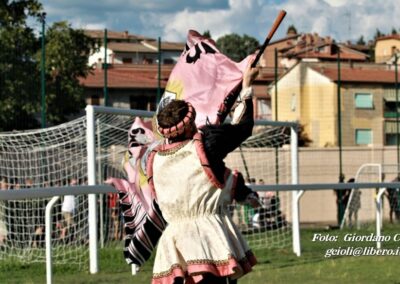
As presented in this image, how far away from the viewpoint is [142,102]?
3083 centimetres

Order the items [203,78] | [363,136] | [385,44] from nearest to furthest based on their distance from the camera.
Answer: [203,78]
[363,136]
[385,44]

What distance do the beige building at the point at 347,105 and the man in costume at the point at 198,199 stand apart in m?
21.5

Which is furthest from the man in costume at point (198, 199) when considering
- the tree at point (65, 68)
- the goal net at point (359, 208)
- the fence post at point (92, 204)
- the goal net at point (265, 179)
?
the goal net at point (359, 208)

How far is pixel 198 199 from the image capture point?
5738 mm

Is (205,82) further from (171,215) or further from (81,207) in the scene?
(81,207)

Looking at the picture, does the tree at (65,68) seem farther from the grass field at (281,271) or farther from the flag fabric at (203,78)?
the flag fabric at (203,78)

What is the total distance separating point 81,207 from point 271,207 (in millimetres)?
5353

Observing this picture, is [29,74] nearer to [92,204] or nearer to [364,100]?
[92,204]

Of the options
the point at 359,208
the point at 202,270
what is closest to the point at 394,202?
the point at 359,208

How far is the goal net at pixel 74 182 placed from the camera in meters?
13.0

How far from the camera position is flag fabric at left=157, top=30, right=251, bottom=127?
650 centimetres

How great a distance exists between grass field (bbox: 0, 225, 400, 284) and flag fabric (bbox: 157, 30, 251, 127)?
3.74 metres

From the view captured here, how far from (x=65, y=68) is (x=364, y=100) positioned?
2017 centimetres

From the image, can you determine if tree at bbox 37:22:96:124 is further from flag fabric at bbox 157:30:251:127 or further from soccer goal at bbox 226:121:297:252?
flag fabric at bbox 157:30:251:127
